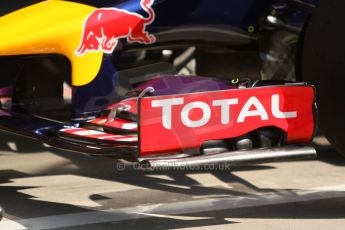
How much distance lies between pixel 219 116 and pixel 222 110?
31mm

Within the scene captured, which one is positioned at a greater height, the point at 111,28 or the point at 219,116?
the point at 111,28

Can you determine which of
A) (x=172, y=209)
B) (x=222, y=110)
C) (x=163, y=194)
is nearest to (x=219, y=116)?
(x=222, y=110)

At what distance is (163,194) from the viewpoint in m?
5.39

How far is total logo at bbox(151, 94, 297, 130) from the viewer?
408cm

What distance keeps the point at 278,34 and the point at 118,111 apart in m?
1.53

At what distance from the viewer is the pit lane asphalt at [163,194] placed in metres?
4.73

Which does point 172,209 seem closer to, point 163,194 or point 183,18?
point 163,194

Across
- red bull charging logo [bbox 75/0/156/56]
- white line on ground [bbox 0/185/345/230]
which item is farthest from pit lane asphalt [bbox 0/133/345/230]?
red bull charging logo [bbox 75/0/156/56]

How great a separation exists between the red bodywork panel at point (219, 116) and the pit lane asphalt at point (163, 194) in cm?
61

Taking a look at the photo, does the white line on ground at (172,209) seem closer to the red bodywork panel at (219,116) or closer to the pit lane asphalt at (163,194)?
the pit lane asphalt at (163,194)

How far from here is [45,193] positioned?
17.6 ft

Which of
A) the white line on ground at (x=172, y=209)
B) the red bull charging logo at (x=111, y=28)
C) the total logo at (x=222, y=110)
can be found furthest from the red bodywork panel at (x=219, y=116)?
the white line on ground at (x=172, y=209)

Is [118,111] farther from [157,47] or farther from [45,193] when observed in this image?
[45,193]

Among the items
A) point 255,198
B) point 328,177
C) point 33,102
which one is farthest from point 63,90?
point 328,177
